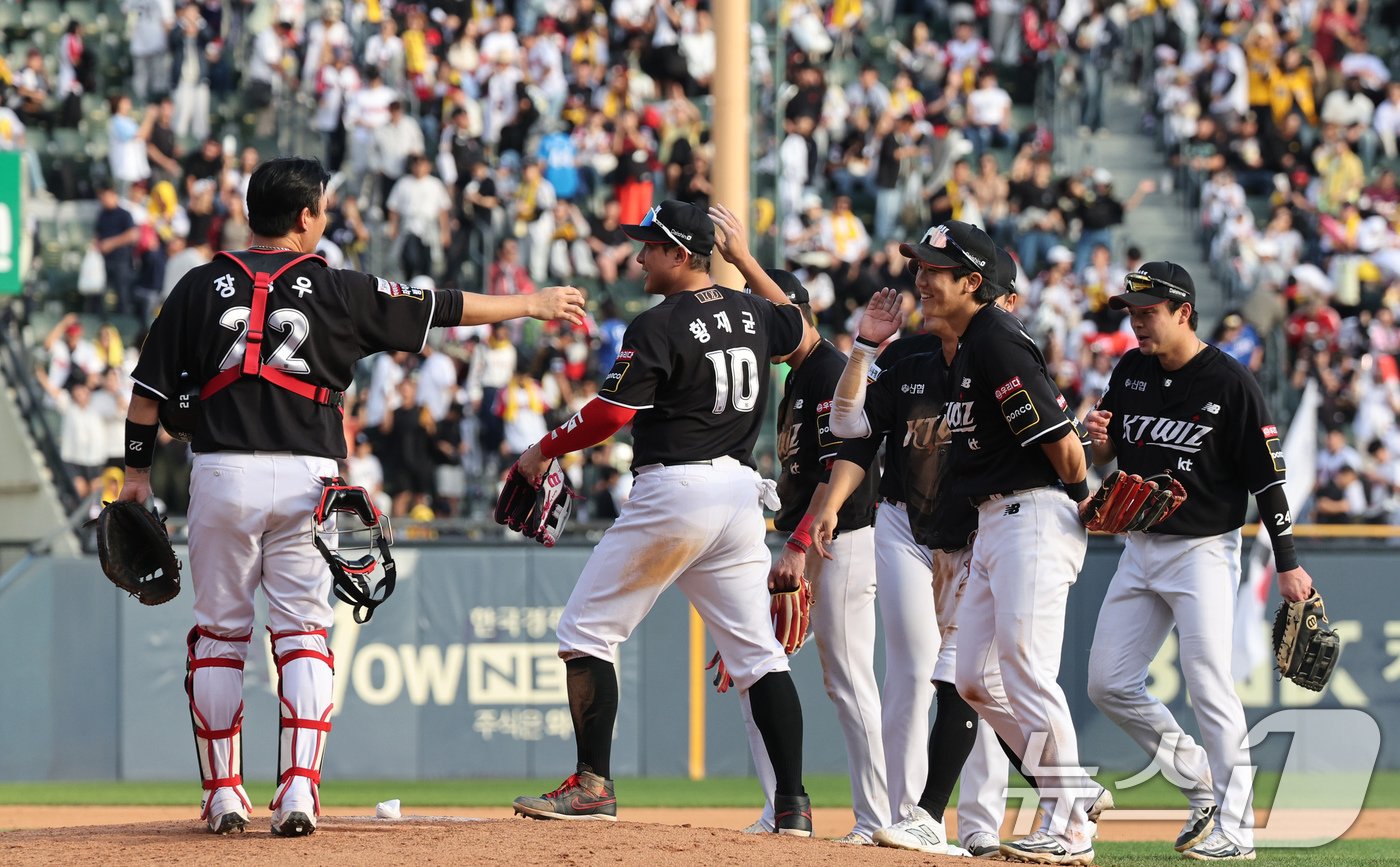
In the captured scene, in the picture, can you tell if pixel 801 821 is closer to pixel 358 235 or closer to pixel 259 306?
pixel 259 306

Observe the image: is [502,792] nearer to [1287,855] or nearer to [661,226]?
[1287,855]

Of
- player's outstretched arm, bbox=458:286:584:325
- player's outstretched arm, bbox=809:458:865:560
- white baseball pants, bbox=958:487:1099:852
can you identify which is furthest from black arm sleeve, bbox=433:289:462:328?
white baseball pants, bbox=958:487:1099:852

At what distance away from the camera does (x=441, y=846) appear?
243 inches

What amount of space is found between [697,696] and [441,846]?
23.9 feet

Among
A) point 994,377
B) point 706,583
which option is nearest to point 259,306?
point 706,583

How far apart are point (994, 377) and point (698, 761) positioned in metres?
7.20

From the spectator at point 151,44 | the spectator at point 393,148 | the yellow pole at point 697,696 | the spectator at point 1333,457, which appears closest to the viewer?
the yellow pole at point 697,696

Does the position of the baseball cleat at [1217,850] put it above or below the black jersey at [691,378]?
below

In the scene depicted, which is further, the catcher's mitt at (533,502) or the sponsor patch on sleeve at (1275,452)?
the sponsor patch on sleeve at (1275,452)

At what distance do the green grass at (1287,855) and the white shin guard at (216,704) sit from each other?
11.4ft

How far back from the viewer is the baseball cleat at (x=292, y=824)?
6414mm

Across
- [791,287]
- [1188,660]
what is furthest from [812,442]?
[1188,660]

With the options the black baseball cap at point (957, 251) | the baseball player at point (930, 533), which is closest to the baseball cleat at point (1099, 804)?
the baseball player at point (930, 533)

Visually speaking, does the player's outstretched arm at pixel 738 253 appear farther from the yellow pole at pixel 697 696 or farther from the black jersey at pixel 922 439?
the yellow pole at pixel 697 696
